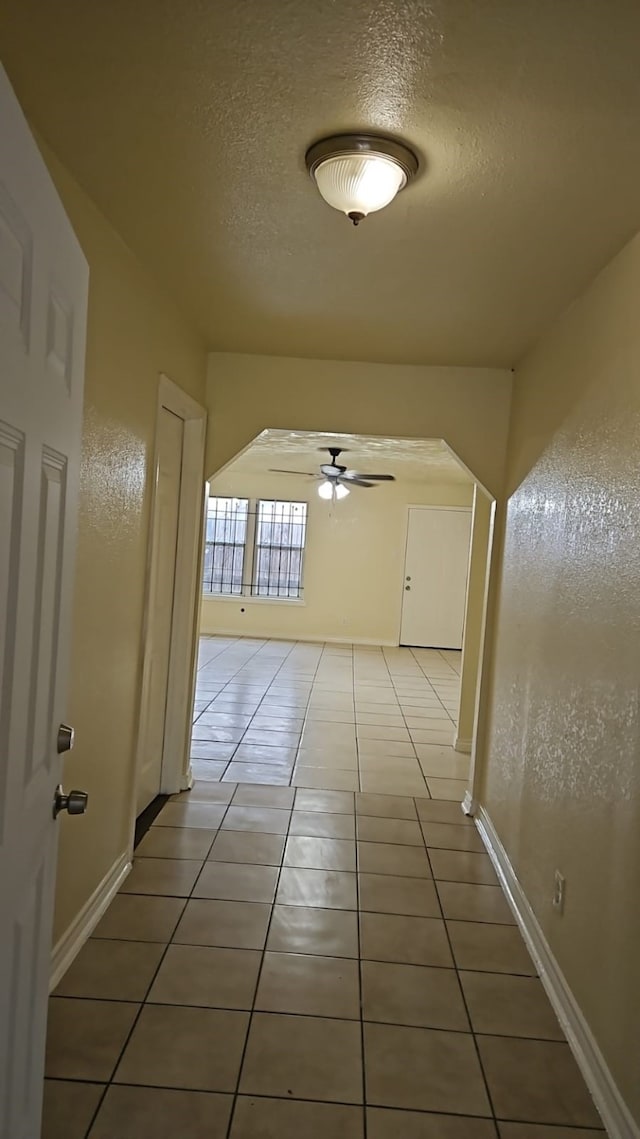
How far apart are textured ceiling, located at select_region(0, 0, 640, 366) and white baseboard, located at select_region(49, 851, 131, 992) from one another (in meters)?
2.20

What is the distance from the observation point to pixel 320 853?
331cm

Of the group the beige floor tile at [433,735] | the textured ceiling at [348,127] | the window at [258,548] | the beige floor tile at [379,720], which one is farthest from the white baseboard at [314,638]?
the textured ceiling at [348,127]

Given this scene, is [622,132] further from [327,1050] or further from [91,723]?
[327,1050]

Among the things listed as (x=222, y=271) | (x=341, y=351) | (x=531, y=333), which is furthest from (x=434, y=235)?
(x=341, y=351)

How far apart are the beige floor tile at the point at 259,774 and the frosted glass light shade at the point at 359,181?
10.2 ft

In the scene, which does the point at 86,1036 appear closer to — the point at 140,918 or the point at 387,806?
the point at 140,918

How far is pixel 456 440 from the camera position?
12.7 ft

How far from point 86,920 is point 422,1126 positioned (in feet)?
4.20

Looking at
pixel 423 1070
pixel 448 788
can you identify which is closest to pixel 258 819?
pixel 448 788

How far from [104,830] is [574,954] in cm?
162

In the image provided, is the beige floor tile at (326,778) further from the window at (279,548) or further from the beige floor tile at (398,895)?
the window at (279,548)

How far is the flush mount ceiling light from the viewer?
5.78 ft

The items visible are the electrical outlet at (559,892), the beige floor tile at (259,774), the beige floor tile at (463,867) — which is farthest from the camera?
the beige floor tile at (259,774)

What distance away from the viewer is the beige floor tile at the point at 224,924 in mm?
2562
